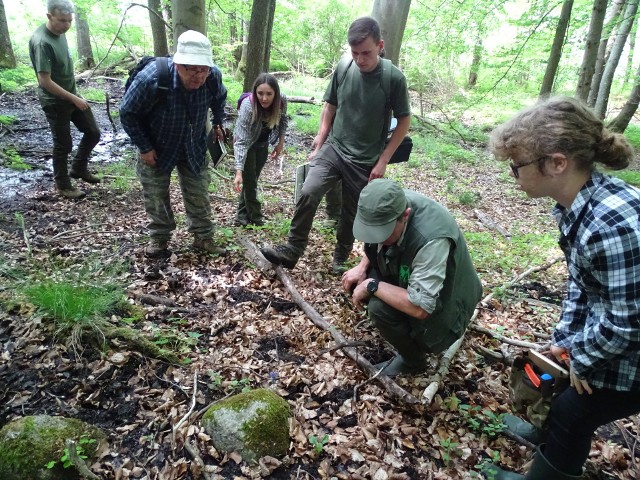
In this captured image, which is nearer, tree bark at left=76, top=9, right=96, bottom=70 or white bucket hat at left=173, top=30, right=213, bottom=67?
white bucket hat at left=173, top=30, right=213, bottom=67

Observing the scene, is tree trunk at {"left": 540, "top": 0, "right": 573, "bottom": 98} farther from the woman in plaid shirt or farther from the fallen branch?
the fallen branch

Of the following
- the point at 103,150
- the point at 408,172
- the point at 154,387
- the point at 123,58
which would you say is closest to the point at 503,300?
the point at 154,387

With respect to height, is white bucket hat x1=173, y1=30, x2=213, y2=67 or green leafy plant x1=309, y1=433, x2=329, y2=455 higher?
white bucket hat x1=173, y1=30, x2=213, y2=67

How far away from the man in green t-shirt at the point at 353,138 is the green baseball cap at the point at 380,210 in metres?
1.62

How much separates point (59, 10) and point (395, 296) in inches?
227

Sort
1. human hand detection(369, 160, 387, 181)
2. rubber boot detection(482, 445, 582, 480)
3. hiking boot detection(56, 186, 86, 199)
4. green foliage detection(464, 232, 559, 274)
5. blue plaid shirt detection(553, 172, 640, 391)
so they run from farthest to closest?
hiking boot detection(56, 186, 86, 199) < green foliage detection(464, 232, 559, 274) < human hand detection(369, 160, 387, 181) < rubber boot detection(482, 445, 582, 480) < blue plaid shirt detection(553, 172, 640, 391)

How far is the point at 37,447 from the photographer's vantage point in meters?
2.36

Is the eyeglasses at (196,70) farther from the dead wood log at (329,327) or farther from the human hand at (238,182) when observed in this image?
the dead wood log at (329,327)

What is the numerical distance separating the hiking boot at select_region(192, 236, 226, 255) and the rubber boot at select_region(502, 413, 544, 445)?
12.1 ft

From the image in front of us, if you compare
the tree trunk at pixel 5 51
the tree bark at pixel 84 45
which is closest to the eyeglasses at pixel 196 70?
the tree trunk at pixel 5 51

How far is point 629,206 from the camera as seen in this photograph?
5.58 feet

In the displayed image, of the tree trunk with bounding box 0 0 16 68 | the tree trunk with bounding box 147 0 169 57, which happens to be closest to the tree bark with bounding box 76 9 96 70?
the tree trunk with bounding box 0 0 16 68

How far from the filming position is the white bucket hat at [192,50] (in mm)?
3799

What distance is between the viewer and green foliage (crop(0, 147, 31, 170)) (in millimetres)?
7059
